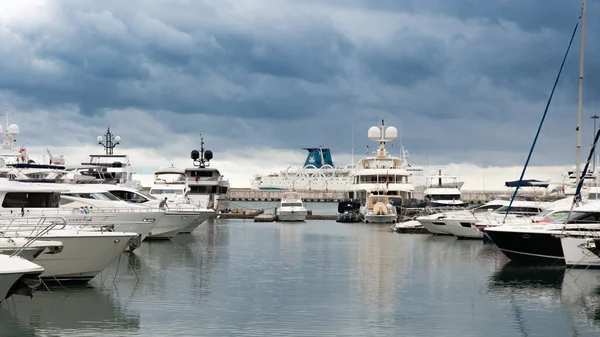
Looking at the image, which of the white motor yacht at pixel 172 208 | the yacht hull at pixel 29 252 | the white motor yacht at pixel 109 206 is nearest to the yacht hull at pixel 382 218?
the white motor yacht at pixel 172 208

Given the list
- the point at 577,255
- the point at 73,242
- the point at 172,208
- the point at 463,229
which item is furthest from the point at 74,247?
the point at 463,229

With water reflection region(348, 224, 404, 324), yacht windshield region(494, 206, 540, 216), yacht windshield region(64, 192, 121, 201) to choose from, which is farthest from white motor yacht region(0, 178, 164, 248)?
yacht windshield region(494, 206, 540, 216)

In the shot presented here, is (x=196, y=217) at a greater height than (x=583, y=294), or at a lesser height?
greater

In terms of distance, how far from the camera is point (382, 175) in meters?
103

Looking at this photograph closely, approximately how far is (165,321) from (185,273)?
37.0 feet

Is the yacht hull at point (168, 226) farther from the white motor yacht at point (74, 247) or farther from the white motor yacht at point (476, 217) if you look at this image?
the white motor yacht at point (74, 247)

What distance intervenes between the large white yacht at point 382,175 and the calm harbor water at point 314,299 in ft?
187

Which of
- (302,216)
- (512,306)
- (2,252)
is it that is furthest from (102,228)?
(302,216)

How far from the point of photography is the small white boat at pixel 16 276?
20109 mm

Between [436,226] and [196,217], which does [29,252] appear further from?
[436,226]

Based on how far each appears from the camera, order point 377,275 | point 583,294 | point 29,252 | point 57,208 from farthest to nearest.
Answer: point 377,275, point 57,208, point 583,294, point 29,252

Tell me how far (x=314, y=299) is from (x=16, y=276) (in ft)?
32.9

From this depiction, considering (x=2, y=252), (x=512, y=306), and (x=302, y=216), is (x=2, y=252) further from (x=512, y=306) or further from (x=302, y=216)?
(x=302, y=216)

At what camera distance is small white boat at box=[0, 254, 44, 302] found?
20109 mm
